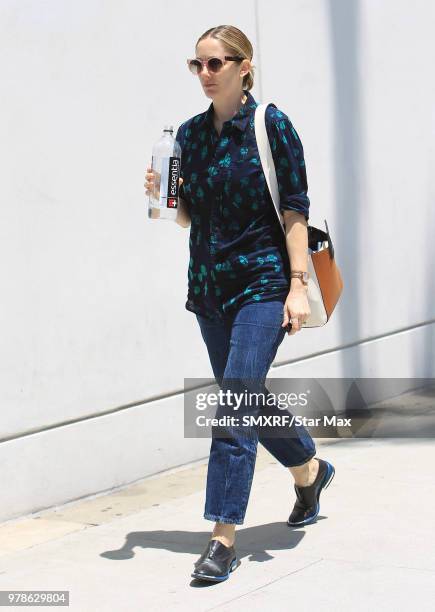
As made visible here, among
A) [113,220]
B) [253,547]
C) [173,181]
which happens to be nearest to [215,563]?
[253,547]

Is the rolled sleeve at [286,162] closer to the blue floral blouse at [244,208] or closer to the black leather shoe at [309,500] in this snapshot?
the blue floral blouse at [244,208]

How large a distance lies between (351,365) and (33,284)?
2.62 m

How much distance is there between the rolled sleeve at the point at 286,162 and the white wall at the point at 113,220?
134 cm

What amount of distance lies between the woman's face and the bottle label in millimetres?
272

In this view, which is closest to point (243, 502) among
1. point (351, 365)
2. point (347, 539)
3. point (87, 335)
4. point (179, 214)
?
point (347, 539)

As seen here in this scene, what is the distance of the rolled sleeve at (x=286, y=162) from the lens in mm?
4203

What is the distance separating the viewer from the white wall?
16.8 ft

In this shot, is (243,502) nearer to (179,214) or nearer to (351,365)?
(179,214)

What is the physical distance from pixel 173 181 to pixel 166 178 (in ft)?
0.09

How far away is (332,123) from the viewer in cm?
698

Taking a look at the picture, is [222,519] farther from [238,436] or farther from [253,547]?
[253,547]

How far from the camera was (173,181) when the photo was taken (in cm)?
426

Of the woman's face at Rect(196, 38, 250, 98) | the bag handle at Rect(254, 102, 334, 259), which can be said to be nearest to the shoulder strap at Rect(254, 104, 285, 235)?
the bag handle at Rect(254, 102, 334, 259)

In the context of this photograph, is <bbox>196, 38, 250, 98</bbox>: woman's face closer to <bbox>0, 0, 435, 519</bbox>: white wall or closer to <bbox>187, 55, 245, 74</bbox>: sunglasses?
<bbox>187, 55, 245, 74</bbox>: sunglasses
